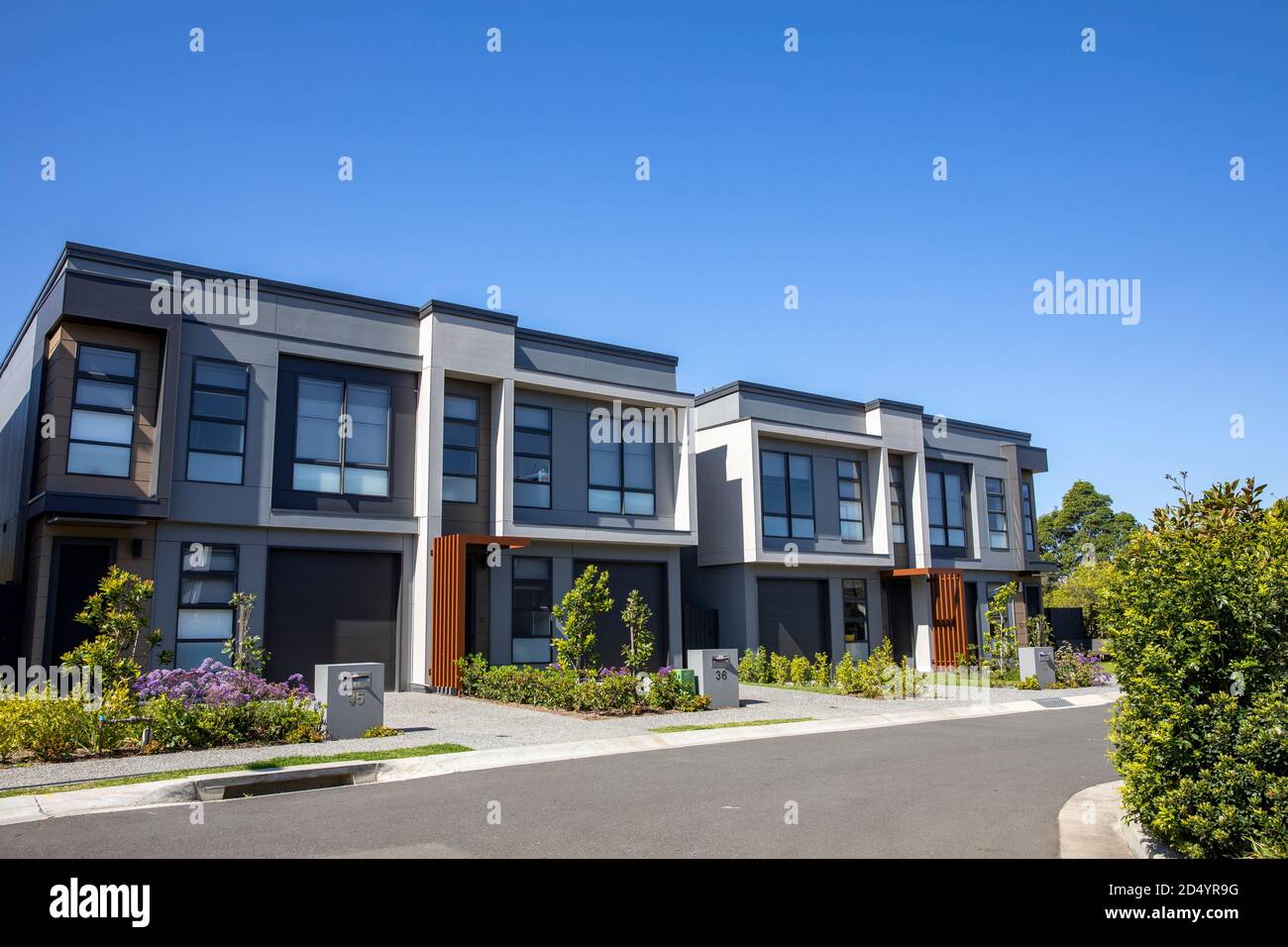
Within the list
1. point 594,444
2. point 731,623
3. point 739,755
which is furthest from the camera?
point 731,623

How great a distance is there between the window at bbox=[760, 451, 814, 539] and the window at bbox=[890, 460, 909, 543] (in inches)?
137

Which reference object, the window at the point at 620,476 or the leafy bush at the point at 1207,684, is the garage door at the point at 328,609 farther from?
the leafy bush at the point at 1207,684

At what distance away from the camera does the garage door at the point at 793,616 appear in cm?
2727

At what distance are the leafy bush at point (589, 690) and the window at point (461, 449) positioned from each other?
4.48 m

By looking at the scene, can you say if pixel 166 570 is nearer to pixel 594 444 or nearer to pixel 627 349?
pixel 594 444

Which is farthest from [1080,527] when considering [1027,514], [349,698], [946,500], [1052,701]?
[349,698]

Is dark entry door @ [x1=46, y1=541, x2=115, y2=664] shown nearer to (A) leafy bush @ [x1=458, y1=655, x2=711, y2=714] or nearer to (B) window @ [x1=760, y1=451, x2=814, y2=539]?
(A) leafy bush @ [x1=458, y1=655, x2=711, y2=714]

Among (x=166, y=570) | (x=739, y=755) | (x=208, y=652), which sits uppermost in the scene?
(x=166, y=570)

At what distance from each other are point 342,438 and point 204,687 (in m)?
7.96

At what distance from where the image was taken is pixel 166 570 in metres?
17.8

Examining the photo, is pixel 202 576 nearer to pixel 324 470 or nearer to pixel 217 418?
pixel 217 418
